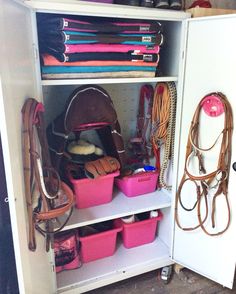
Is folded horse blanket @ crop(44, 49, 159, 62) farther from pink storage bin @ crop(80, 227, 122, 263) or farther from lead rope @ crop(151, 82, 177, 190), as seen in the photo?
pink storage bin @ crop(80, 227, 122, 263)

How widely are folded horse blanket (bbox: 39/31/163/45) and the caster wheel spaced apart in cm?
130

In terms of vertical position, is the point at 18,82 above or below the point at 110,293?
above

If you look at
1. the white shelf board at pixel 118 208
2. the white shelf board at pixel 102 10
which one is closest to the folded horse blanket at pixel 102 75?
the white shelf board at pixel 102 10

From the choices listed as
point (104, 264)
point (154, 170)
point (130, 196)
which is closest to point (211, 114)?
point (154, 170)

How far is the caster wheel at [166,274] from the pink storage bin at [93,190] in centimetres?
56

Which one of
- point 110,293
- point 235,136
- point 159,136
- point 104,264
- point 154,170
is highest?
point 235,136

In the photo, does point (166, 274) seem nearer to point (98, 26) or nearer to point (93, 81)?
point (93, 81)

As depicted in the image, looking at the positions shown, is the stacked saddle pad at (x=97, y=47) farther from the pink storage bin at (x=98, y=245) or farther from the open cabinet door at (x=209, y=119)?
the pink storage bin at (x=98, y=245)

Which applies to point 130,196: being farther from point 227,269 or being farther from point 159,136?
point 227,269

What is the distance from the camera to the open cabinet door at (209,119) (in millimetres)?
1238

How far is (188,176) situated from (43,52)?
914mm

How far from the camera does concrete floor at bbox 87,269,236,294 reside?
1.63 meters

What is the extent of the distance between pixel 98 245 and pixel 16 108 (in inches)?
41.8

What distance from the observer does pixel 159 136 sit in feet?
5.36
